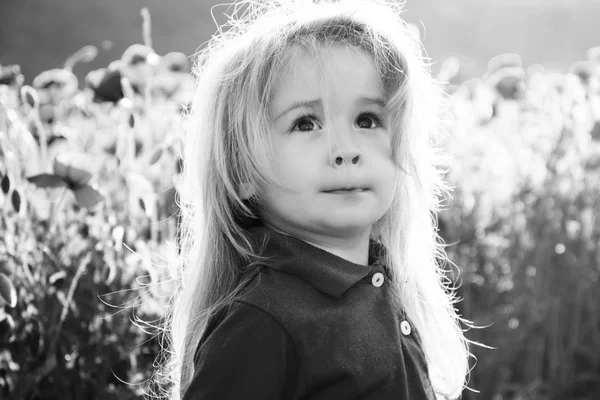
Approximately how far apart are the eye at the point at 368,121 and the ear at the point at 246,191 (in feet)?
0.67

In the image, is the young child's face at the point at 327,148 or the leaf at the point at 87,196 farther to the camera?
the leaf at the point at 87,196

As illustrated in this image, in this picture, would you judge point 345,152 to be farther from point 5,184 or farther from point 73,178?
point 5,184

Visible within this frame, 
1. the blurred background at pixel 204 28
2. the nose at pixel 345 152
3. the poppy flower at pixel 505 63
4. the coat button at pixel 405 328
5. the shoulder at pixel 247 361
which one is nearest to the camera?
the shoulder at pixel 247 361

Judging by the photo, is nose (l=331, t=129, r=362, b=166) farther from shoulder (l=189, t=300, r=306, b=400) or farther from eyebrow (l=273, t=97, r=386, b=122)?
shoulder (l=189, t=300, r=306, b=400)

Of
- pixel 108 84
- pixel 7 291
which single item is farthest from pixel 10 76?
pixel 7 291

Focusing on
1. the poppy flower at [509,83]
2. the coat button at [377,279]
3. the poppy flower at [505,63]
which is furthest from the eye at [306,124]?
the poppy flower at [505,63]

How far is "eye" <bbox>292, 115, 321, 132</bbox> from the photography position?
1.31 m

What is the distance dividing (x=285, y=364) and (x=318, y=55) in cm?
48

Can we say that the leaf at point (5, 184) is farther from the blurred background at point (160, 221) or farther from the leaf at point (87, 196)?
the leaf at point (87, 196)

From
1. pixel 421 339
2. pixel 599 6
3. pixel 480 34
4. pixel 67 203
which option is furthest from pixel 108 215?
pixel 599 6

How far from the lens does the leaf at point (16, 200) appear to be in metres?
1.71

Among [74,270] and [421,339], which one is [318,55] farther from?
[74,270]

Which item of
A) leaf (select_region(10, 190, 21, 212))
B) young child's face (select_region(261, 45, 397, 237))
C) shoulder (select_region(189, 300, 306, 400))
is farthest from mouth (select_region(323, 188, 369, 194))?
leaf (select_region(10, 190, 21, 212))

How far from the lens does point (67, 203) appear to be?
197cm
